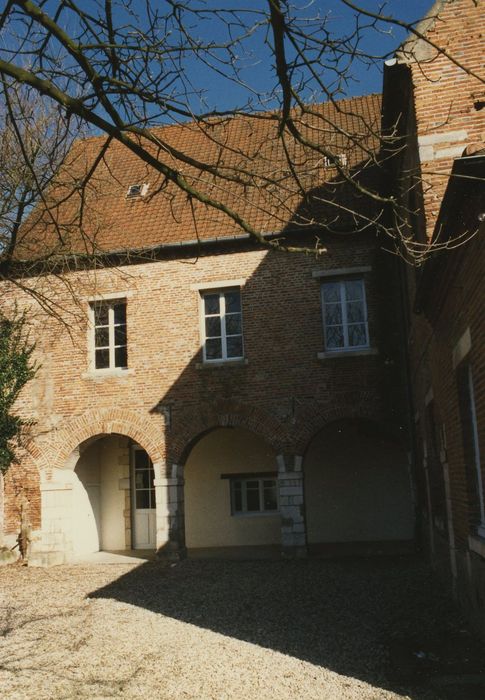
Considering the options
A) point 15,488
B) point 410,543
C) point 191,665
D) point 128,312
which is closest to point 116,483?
point 15,488

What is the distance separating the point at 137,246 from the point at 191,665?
34.5 ft

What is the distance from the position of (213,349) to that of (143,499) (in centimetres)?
463

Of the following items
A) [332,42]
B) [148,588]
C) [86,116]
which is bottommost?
[148,588]

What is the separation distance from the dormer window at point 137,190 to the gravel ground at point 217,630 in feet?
28.7

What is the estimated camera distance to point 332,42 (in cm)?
416

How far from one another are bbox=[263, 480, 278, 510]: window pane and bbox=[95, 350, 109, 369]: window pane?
181 inches

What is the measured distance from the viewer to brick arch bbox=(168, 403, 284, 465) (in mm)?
14117

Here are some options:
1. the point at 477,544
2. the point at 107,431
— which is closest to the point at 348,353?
the point at 107,431

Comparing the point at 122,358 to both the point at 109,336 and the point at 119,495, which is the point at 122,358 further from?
the point at 119,495

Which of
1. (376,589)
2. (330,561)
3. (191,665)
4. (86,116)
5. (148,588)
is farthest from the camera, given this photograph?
(330,561)

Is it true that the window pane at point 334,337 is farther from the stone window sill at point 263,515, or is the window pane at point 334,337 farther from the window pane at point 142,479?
the window pane at point 142,479

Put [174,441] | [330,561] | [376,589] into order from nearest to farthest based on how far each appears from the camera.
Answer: [376,589], [330,561], [174,441]

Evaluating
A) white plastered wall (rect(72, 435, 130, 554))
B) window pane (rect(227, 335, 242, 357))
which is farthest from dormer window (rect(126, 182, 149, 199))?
white plastered wall (rect(72, 435, 130, 554))

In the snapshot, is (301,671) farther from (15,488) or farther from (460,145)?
(15,488)
